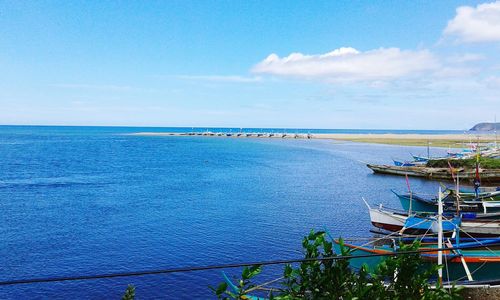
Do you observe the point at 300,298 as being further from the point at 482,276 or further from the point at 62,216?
the point at 62,216

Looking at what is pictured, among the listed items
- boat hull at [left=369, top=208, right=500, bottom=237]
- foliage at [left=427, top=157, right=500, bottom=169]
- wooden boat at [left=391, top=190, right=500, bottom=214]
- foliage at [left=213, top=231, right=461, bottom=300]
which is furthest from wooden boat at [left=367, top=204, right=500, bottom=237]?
foliage at [left=427, top=157, right=500, bottom=169]

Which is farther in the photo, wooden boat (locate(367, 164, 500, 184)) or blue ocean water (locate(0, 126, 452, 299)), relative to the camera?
wooden boat (locate(367, 164, 500, 184))

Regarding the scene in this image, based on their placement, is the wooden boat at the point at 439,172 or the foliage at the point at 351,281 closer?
the foliage at the point at 351,281

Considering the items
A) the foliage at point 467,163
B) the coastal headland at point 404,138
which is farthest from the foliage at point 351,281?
the coastal headland at point 404,138

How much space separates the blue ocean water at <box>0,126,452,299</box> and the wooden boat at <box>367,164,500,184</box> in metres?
1.68

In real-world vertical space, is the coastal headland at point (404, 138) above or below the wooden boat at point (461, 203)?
above

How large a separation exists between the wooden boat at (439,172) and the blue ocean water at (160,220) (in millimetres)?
1676

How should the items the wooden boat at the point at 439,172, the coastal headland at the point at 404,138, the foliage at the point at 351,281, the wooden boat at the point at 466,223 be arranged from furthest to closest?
the coastal headland at the point at 404,138 → the wooden boat at the point at 439,172 → the wooden boat at the point at 466,223 → the foliage at the point at 351,281

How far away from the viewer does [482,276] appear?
49.9ft

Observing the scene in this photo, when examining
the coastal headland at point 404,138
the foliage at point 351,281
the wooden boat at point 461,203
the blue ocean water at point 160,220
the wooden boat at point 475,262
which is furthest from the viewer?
the coastal headland at point 404,138

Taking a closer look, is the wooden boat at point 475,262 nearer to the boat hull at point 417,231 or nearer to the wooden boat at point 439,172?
the boat hull at point 417,231

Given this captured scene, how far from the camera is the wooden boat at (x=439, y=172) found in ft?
148

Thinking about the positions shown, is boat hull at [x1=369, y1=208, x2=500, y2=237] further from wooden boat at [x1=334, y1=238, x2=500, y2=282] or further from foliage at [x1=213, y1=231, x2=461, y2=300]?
foliage at [x1=213, y1=231, x2=461, y2=300]

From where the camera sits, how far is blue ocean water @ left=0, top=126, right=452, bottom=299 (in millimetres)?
17766
